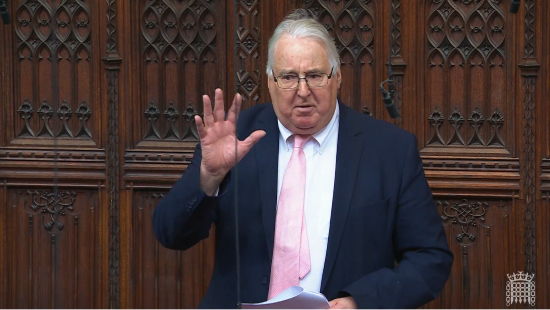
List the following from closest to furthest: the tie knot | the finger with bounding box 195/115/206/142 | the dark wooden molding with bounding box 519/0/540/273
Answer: the finger with bounding box 195/115/206/142, the tie knot, the dark wooden molding with bounding box 519/0/540/273

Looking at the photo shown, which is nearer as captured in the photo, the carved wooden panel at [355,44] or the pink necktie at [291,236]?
the pink necktie at [291,236]

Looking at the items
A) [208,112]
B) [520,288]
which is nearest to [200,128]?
[208,112]

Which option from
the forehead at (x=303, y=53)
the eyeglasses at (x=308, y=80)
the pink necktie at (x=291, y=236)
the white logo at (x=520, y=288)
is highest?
the forehead at (x=303, y=53)

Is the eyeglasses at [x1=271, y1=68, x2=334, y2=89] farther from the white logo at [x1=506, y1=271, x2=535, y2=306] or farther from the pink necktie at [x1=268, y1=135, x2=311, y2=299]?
the white logo at [x1=506, y1=271, x2=535, y2=306]

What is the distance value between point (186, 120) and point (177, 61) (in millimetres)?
296

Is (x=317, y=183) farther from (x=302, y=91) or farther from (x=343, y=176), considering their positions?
(x=302, y=91)

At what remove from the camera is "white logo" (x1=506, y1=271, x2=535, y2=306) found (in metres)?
4.61

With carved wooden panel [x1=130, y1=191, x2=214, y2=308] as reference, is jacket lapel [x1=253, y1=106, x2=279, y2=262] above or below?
above

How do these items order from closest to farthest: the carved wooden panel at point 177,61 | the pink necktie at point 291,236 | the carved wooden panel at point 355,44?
the pink necktie at point 291,236 → the carved wooden panel at point 355,44 → the carved wooden panel at point 177,61

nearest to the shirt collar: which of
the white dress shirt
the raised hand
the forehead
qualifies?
the white dress shirt

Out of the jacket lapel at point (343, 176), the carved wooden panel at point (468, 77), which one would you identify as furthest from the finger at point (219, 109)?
the carved wooden panel at point (468, 77)

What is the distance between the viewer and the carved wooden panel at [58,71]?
498cm

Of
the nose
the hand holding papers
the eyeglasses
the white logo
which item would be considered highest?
the eyeglasses

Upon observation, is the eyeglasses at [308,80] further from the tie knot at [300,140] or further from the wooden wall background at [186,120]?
the wooden wall background at [186,120]
